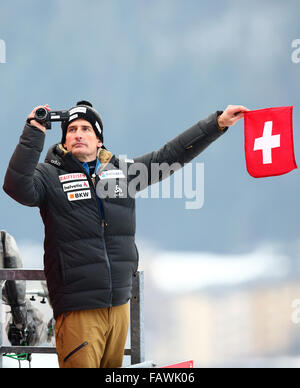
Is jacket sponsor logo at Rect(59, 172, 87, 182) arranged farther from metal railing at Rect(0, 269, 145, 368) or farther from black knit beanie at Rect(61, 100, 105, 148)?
metal railing at Rect(0, 269, 145, 368)

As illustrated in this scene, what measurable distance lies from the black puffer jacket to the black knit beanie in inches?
4.4

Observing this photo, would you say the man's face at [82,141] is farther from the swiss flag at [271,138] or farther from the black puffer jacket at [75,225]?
the swiss flag at [271,138]

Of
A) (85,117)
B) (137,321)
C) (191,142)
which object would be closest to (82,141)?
(85,117)

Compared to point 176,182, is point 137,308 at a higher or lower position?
lower

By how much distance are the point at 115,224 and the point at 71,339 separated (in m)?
0.47

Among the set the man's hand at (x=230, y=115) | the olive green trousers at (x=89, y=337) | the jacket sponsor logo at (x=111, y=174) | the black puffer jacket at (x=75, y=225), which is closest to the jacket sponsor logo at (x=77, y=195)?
the black puffer jacket at (x=75, y=225)

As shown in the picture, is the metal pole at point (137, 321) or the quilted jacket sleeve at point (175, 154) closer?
the quilted jacket sleeve at point (175, 154)

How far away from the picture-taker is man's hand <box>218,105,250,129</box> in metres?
2.47

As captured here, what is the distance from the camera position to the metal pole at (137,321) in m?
2.63

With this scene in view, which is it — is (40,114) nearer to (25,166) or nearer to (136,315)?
(25,166)

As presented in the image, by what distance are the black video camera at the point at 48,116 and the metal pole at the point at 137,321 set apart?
0.81m

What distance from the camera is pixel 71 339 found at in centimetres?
218
